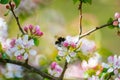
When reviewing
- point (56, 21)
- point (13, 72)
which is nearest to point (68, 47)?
point (13, 72)

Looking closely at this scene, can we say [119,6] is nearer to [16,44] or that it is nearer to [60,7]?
[60,7]

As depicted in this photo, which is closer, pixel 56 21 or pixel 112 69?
pixel 112 69

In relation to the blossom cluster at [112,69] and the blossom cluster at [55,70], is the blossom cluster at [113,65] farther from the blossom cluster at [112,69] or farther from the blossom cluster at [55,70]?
the blossom cluster at [55,70]

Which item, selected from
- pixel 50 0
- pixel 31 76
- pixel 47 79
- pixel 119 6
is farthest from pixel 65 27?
pixel 47 79

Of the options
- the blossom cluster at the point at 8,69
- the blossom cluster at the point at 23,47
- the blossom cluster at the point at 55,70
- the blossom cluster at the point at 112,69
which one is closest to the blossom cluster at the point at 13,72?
the blossom cluster at the point at 8,69

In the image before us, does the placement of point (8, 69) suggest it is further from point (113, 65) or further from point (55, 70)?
point (113, 65)

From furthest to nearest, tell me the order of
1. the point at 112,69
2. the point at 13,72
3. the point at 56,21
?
the point at 56,21, the point at 13,72, the point at 112,69

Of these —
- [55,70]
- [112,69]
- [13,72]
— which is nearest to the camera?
[112,69]

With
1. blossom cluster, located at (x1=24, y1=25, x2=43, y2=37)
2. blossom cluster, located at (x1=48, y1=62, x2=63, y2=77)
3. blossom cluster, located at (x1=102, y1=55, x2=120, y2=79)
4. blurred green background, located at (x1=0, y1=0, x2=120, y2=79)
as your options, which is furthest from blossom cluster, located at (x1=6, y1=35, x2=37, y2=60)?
blurred green background, located at (x1=0, y1=0, x2=120, y2=79)

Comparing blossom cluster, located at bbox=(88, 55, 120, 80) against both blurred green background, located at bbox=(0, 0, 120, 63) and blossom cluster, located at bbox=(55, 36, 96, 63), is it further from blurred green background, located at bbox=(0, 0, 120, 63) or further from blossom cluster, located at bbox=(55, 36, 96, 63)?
blurred green background, located at bbox=(0, 0, 120, 63)
